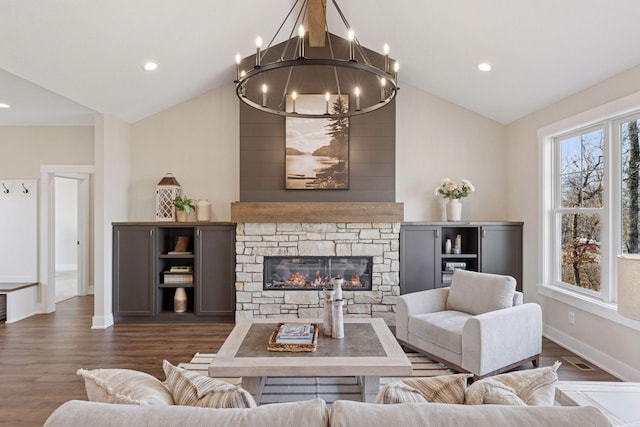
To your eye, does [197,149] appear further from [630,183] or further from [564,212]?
[630,183]

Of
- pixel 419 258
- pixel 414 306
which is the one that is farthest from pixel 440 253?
pixel 414 306

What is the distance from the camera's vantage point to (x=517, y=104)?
14.5ft

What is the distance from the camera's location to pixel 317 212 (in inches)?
179

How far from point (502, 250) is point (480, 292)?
1428 millimetres

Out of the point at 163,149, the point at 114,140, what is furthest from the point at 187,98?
the point at 114,140

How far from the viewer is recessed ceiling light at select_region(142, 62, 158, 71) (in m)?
3.87

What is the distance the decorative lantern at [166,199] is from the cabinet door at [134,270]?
26cm

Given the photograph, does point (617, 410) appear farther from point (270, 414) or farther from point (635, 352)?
point (635, 352)

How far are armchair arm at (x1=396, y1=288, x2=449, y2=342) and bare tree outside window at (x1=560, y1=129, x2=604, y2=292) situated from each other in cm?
141

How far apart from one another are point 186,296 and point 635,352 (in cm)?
467

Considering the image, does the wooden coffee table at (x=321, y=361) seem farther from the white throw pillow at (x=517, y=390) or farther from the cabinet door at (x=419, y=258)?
the cabinet door at (x=419, y=258)

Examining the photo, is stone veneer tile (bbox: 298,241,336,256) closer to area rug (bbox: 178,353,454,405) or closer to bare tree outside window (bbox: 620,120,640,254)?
area rug (bbox: 178,353,454,405)

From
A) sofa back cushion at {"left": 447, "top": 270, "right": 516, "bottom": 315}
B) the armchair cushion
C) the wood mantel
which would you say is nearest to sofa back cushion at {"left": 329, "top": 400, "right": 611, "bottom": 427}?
the armchair cushion

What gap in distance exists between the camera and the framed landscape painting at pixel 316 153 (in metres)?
4.73
